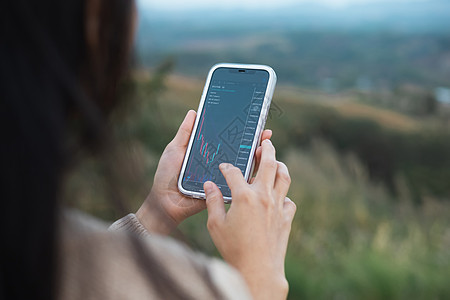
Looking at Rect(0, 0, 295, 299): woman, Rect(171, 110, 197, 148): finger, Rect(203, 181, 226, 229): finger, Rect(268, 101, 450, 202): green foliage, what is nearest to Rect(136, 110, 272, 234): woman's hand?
Rect(171, 110, 197, 148): finger

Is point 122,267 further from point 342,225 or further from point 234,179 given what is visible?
point 342,225

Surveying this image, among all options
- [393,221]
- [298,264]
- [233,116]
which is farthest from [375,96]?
[233,116]

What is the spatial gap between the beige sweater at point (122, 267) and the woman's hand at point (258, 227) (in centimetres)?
29

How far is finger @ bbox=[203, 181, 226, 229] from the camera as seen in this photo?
112cm

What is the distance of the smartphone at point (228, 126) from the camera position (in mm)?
1529

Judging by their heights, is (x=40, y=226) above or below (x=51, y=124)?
below

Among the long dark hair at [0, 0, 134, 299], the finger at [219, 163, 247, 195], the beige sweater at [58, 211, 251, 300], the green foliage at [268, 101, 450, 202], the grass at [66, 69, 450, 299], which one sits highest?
the long dark hair at [0, 0, 134, 299]

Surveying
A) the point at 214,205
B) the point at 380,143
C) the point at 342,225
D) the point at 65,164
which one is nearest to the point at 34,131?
the point at 65,164

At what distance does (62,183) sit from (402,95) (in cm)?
663

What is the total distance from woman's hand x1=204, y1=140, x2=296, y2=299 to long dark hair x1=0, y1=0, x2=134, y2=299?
45 cm

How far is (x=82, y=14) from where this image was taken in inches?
26.7

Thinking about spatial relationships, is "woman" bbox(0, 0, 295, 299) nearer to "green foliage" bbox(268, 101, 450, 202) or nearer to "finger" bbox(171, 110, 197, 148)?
"finger" bbox(171, 110, 197, 148)

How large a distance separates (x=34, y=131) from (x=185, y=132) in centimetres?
103

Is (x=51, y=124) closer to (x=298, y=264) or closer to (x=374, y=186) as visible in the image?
(x=298, y=264)
